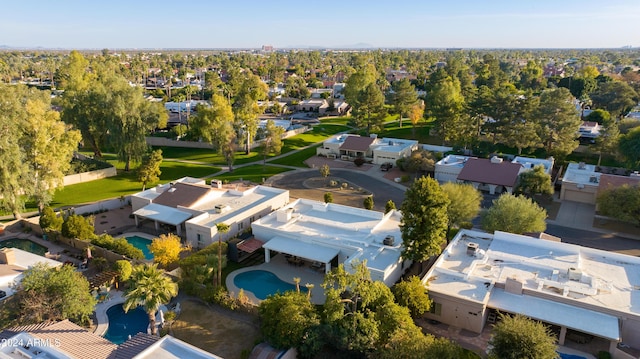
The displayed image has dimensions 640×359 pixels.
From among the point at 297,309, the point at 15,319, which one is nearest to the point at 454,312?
the point at 297,309

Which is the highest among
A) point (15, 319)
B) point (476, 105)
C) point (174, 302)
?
point (476, 105)

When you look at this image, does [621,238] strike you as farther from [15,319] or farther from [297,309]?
[15,319]

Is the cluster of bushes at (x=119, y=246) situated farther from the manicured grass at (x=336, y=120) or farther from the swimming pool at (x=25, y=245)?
the manicured grass at (x=336, y=120)

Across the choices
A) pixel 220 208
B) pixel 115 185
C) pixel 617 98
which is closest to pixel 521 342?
pixel 220 208

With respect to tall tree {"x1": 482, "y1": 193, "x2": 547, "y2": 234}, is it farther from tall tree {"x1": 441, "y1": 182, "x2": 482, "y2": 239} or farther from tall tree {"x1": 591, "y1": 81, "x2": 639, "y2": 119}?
tall tree {"x1": 591, "y1": 81, "x2": 639, "y2": 119}

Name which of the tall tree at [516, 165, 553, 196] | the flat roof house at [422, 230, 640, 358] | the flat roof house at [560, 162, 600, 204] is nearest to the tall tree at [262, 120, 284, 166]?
the tall tree at [516, 165, 553, 196]

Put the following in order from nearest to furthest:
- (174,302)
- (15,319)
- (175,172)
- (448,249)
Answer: (15,319) → (174,302) → (448,249) → (175,172)
